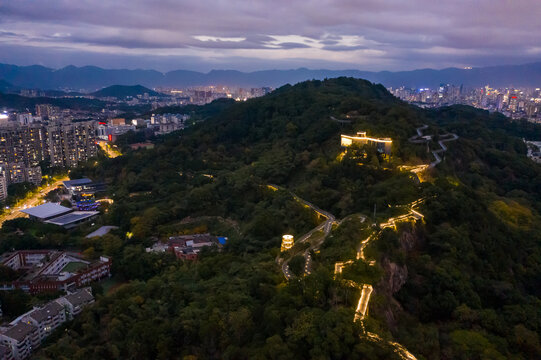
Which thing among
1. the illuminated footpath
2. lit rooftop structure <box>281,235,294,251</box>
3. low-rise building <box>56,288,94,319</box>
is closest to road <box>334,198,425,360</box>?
the illuminated footpath

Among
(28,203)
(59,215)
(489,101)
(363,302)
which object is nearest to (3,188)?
(28,203)

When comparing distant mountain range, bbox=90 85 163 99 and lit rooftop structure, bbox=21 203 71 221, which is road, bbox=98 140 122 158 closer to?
lit rooftop structure, bbox=21 203 71 221

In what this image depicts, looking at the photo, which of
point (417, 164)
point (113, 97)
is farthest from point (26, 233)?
point (113, 97)

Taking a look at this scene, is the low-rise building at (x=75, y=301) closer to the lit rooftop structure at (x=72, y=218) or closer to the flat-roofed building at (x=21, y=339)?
the flat-roofed building at (x=21, y=339)

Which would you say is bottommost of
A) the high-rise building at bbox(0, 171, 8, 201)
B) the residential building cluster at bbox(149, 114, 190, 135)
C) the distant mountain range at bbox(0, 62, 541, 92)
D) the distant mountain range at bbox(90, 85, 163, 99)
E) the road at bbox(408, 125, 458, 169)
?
the high-rise building at bbox(0, 171, 8, 201)

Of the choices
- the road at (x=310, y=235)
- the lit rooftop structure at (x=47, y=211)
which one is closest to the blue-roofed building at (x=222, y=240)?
the road at (x=310, y=235)

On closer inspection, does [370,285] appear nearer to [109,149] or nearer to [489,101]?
[109,149]
